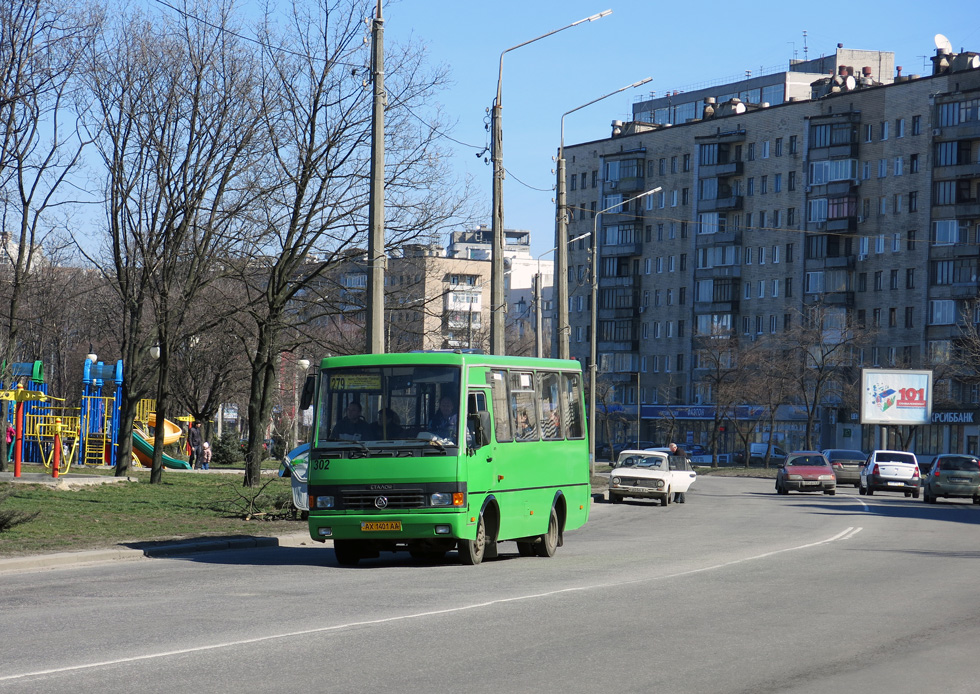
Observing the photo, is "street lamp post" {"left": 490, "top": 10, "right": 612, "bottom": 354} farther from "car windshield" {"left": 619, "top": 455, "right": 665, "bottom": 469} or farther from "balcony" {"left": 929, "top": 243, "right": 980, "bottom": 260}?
"balcony" {"left": 929, "top": 243, "right": 980, "bottom": 260}

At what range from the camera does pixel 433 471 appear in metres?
16.9

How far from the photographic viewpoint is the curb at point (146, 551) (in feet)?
53.3

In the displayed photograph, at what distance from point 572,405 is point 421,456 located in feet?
15.4

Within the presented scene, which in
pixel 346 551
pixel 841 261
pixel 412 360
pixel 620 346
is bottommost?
pixel 346 551

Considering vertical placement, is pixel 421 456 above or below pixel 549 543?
above

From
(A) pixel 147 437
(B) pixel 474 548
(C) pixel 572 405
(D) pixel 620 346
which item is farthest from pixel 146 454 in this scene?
(D) pixel 620 346

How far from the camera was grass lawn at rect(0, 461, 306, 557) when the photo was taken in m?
19.2

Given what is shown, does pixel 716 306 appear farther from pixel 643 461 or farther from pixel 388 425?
pixel 388 425

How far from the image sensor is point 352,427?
17453mm

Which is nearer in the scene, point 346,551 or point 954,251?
point 346,551

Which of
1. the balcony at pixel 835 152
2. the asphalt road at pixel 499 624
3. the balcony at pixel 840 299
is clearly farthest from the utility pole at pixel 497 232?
the balcony at pixel 835 152

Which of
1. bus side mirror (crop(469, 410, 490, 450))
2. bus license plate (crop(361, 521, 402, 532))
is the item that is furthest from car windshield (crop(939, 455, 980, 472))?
bus license plate (crop(361, 521, 402, 532))

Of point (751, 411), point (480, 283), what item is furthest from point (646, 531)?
point (480, 283)

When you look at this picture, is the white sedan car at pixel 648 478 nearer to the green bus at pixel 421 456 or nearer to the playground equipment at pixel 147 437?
the playground equipment at pixel 147 437
